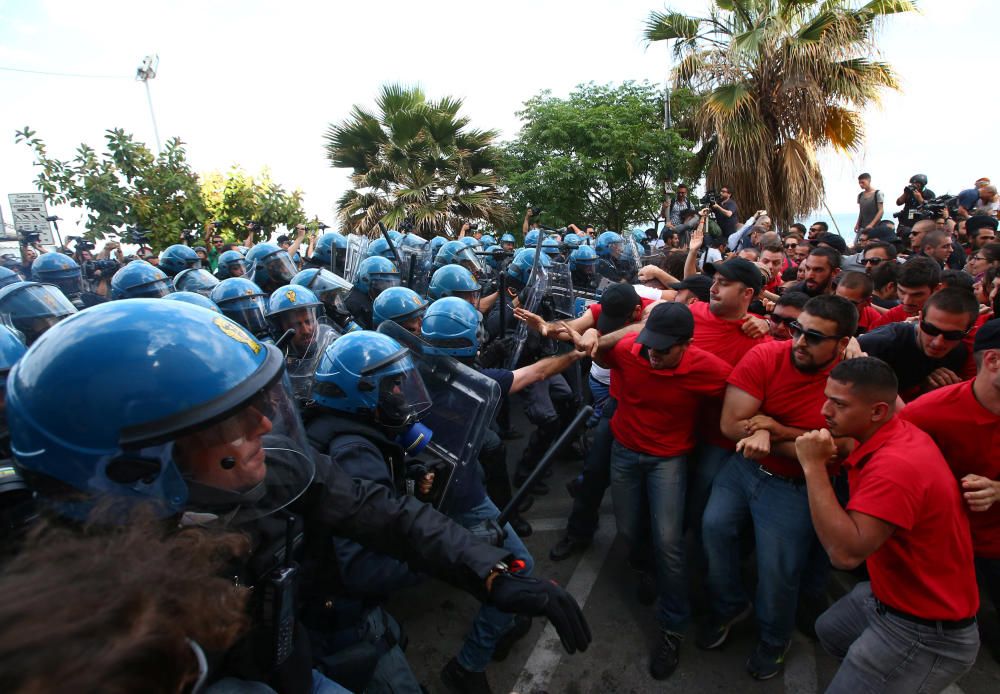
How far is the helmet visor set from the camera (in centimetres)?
129

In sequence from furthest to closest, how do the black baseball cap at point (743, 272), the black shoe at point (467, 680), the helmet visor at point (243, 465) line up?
the black baseball cap at point (743, 272) → the black shoe at point (467, 680) → the helmet visor at point (243, 465)

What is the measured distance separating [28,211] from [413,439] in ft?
42.5

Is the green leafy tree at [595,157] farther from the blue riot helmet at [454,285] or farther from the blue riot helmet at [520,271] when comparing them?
the blue riot helmet at [454,285]

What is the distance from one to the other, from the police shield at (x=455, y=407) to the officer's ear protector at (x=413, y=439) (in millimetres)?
165

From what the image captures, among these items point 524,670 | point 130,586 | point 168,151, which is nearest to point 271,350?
point 130,586

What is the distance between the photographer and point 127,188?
9.48 meters

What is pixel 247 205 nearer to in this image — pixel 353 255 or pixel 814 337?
pixel 353 255

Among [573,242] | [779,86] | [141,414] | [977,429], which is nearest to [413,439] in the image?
[141,414]

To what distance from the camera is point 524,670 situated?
9.45ft

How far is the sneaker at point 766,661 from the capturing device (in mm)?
2738

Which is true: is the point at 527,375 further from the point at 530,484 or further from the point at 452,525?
the point at 452,525

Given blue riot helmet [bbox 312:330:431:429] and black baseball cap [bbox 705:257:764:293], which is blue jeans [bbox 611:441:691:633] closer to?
black baseball cap [bbox 705:257:764:293]

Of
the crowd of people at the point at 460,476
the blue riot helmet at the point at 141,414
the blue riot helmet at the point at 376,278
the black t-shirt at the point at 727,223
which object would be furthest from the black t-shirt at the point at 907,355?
the black t-shirt at the point at 727,223

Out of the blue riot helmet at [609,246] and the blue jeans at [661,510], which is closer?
the blue jeans at [661,510]
